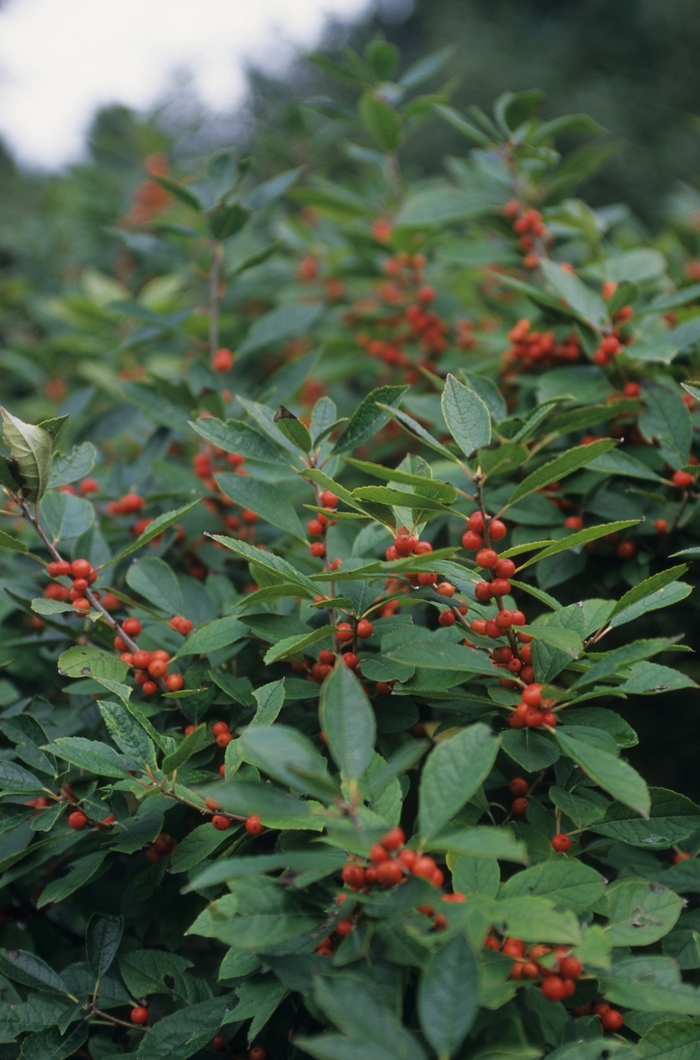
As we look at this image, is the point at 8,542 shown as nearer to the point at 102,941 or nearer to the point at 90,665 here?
the point at 90,665

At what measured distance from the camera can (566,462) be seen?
1.12 meters

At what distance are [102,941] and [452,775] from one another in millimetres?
728

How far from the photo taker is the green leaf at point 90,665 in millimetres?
1274

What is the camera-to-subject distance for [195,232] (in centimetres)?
213

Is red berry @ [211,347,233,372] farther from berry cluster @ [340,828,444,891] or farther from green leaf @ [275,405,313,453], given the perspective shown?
berry cluster @ [340,828,444,891]

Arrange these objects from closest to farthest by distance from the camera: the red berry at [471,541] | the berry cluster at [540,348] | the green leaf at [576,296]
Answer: the red berry at [471,541], the green leaf at [576,296], the berry cluster at [540,348]

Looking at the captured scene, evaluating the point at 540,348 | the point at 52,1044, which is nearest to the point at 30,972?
the point at 52,1044

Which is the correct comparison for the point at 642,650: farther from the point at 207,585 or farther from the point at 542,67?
the point at 542,67

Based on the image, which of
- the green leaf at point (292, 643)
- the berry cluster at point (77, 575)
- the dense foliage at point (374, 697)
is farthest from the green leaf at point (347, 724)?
the berry cluster at point (77, 575)

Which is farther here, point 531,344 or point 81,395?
point 81,395

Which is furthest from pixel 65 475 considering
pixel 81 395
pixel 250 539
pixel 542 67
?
pixel 542 67

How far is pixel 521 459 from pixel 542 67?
44.0 feet

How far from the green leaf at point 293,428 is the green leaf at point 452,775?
1.93ft

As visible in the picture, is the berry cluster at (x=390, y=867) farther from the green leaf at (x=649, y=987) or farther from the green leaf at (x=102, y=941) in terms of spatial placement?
the green leaf at (x=102, y=941)
